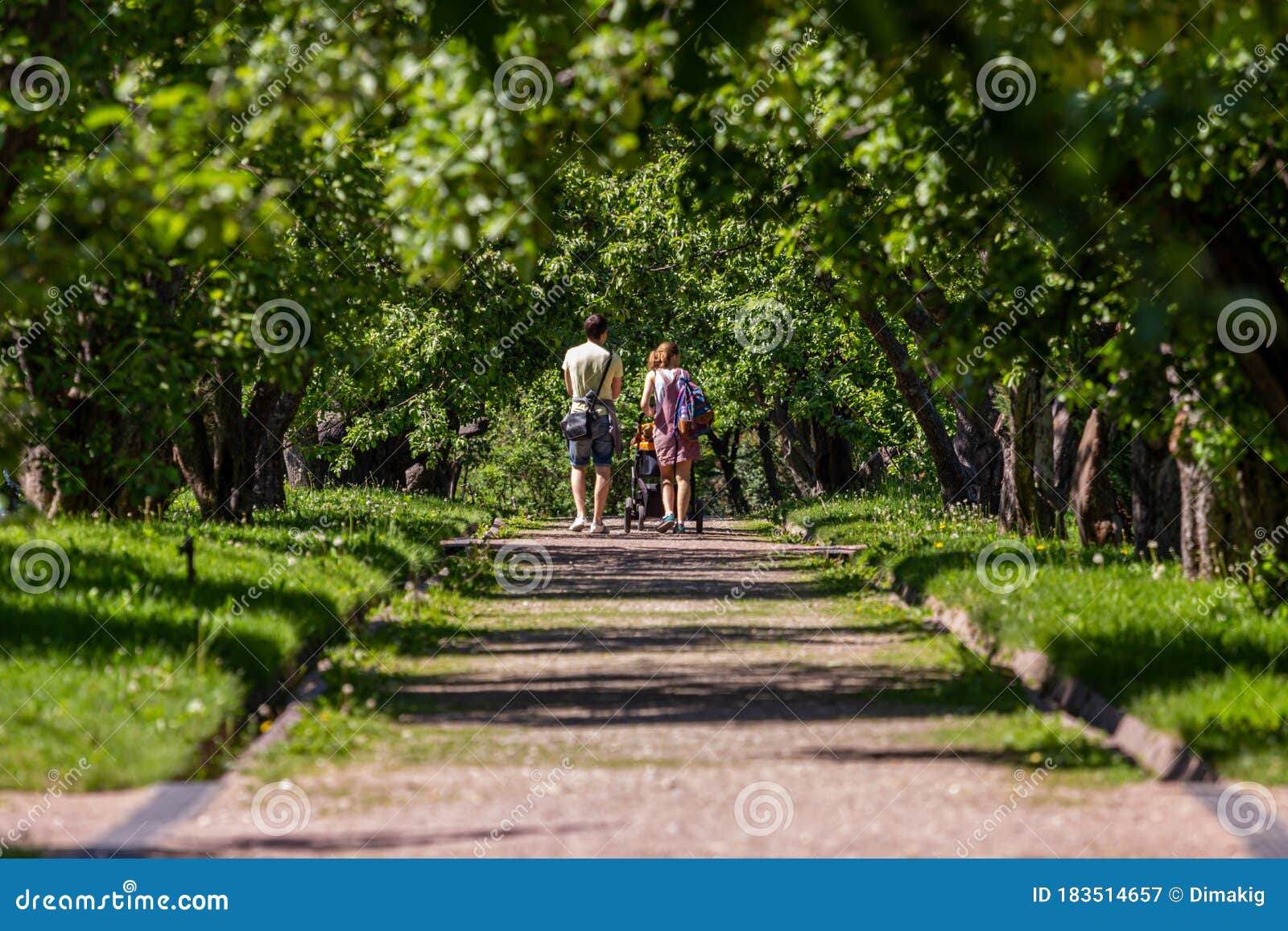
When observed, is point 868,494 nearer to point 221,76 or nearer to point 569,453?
point 569,453

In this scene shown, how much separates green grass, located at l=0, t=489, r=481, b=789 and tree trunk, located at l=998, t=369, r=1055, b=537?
6.32m

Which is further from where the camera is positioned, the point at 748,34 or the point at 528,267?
the point at 528,267

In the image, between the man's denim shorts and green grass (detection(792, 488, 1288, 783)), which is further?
the man's denim shorts

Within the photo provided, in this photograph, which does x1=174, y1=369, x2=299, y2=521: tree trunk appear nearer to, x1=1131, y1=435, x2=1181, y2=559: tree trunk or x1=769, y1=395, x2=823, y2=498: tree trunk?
x1=1131, y1=435, x2=1181, y2=559: tree trunk

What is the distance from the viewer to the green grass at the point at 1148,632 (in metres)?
6.83

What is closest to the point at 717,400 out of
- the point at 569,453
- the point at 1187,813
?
the point at 569,453

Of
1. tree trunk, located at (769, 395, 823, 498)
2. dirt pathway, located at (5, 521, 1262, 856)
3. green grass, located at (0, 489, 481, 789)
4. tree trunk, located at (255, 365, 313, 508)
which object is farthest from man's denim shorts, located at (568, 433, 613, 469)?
tree trunk, located at (769, 395, 823, 498)

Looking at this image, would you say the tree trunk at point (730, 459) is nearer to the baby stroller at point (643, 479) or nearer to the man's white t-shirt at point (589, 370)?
the baby stroller at point (643, 479)

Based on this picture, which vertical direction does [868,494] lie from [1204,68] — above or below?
Answer: below

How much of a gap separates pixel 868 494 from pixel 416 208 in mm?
20198

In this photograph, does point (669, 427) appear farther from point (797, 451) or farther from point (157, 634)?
point (797, 451)

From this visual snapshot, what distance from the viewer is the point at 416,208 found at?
Answer: 738cm

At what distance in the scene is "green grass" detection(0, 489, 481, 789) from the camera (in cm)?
648

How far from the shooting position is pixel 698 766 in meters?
6.77
